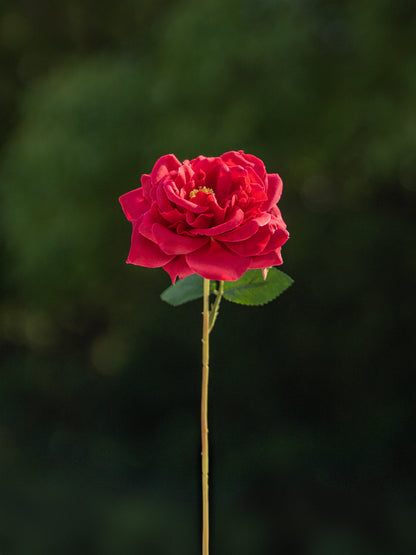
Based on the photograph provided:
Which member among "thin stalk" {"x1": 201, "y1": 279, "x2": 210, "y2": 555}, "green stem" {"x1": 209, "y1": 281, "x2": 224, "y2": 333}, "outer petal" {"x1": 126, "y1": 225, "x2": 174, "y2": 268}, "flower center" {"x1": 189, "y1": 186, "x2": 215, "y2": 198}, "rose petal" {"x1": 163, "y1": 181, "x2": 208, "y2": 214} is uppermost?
"flower center" {"x1": 189, "y1": 186, "x2": 215, "y2": 198}

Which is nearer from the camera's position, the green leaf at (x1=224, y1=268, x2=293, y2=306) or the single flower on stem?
the single flower on stem

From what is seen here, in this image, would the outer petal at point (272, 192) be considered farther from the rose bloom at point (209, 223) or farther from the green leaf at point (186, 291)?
the green leaf at point (186, 291)

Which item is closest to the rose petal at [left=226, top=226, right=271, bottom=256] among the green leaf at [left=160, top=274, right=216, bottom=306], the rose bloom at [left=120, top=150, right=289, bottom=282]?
the rose bloom at [left=120, top=150, right=289, bottom=282]

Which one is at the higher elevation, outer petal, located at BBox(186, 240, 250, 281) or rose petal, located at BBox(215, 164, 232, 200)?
rose petal, located at BBox(215, 164, 232, 200)

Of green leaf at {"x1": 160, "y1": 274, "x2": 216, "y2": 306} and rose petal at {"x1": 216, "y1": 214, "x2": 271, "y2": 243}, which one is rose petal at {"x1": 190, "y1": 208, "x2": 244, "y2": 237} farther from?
green leaf at {"x1": 160, "y1": 274, "x2": 216, "y2": 306}

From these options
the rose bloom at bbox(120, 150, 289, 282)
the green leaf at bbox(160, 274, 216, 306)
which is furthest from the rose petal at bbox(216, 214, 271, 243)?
the green leaf at bbox(160, 274, 216, 306)

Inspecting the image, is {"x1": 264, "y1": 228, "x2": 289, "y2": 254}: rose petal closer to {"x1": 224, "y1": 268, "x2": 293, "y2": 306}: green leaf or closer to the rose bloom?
the rose bloom
